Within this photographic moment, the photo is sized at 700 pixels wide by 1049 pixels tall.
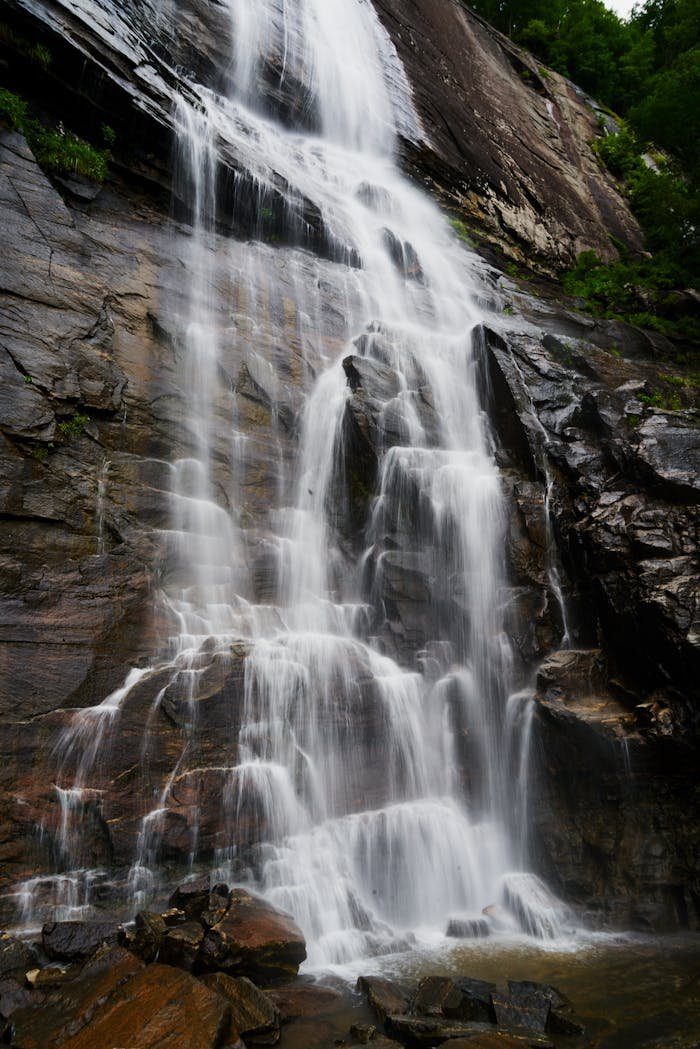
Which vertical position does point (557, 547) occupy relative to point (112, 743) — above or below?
above

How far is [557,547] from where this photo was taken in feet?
37.4

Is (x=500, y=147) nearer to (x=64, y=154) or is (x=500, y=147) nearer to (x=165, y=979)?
(x=64, y=154)

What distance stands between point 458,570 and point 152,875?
6.52m

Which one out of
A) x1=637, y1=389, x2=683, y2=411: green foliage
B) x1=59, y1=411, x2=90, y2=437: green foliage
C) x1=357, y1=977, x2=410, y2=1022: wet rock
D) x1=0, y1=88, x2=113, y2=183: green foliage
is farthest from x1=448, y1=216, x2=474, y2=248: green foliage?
x1=357, y1=977, x2=410, y2=1022: wet rock

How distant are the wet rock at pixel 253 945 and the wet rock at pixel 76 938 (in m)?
0.94

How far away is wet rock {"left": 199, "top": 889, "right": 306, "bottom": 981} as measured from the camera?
5.87m

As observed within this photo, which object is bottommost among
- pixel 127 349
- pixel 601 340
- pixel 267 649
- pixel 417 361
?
pixel 267 649

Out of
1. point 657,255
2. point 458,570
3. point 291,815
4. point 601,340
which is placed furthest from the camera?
point 657,255

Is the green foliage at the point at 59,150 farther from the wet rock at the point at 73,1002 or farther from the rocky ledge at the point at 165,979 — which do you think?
the wet rock at the point at 73,1002

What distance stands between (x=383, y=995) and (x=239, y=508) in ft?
24.0

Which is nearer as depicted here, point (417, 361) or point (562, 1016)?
point (562, 1016)

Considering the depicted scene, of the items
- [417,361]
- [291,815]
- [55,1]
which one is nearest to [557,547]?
[417,361]

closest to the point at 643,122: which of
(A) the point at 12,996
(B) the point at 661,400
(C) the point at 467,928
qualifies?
(B) the point at 661,400

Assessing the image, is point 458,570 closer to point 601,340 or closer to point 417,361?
point 417,361
